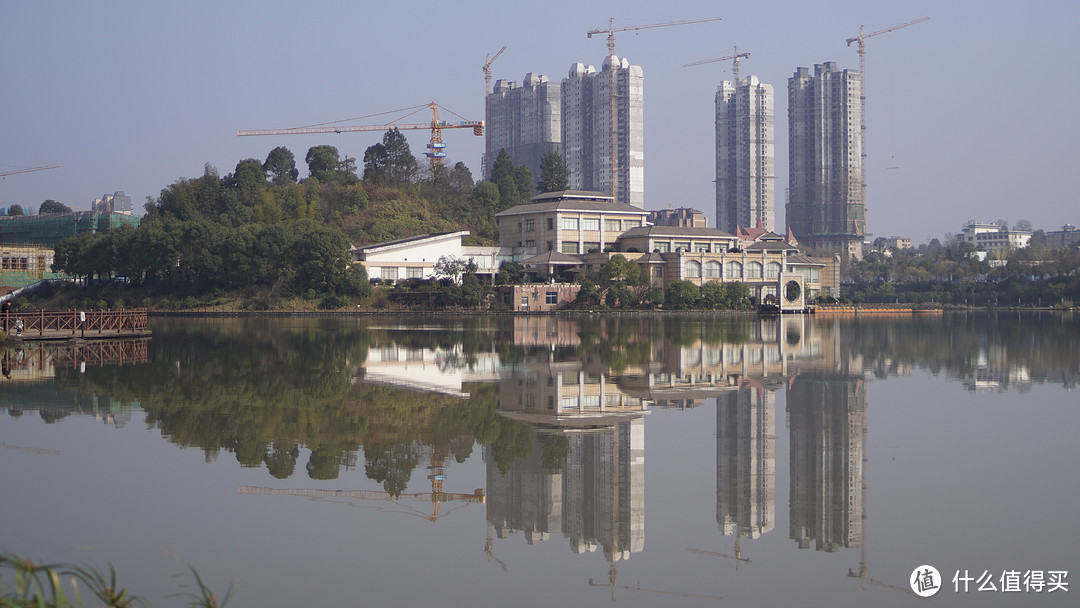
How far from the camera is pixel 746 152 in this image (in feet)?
534

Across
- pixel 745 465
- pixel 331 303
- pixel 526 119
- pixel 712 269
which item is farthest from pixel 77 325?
pixel 526 119

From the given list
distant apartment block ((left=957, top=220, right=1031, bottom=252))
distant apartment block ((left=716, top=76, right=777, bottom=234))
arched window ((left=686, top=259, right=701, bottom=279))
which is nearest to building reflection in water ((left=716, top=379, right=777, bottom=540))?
arched window ((left=686, top=259, right=701, bottom=279))

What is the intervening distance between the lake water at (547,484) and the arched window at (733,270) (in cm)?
5376

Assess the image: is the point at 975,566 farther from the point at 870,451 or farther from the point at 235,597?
the point at 235,597

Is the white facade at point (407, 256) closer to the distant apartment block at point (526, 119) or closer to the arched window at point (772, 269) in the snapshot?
the arched window at point (772, 269)

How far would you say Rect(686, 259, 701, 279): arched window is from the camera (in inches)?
3009

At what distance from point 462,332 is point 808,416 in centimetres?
2878

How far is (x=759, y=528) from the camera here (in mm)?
10375

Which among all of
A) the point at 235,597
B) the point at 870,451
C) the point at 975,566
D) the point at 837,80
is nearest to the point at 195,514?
the point at 235,597

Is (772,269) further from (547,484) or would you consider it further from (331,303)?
(547,484)

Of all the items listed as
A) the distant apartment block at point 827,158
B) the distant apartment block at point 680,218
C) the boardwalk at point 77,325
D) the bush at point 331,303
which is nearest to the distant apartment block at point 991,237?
the distant apartment block at point 827,158

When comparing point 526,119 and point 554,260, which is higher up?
point 526,119

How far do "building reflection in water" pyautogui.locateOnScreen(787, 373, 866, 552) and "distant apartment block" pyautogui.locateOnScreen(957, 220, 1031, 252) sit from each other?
549 feet

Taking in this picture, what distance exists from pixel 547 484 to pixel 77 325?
108 feet
